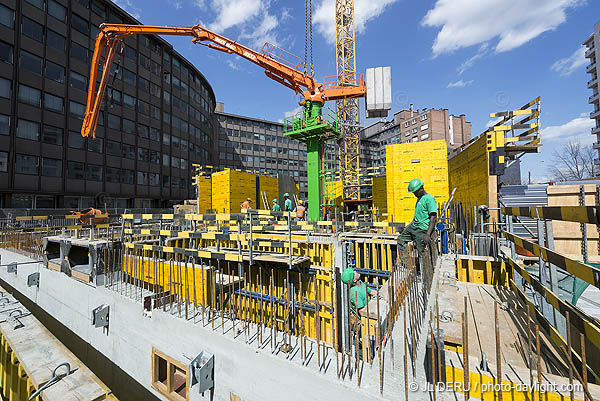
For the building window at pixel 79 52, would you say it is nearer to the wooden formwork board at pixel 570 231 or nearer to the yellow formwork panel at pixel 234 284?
the yellow formwork panel at pixel 234 284

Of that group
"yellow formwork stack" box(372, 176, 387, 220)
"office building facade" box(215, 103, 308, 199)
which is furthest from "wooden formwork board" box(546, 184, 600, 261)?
"office building facade" box(215, 103, 308, 199)

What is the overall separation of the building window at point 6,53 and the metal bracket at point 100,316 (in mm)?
34228

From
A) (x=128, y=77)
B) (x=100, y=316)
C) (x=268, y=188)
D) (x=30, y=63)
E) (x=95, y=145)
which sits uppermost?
(x=128, y=77)

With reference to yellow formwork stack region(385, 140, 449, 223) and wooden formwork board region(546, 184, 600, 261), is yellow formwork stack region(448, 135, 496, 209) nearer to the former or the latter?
yellow formwork stack region(385, 140, 449, 223)

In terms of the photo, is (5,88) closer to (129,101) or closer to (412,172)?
(129,101)

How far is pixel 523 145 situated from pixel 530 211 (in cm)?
748

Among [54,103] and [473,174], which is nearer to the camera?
[473,174]

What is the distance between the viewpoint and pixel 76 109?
2989cm

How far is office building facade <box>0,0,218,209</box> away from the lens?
25219 millimetres

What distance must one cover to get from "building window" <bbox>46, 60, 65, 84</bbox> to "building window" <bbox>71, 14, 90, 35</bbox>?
5989 millimetres

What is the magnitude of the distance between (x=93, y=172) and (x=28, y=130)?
271 inches

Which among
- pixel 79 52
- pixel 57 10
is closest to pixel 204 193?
pixel 79 52

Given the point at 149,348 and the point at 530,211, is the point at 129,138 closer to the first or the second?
the point at 149,348

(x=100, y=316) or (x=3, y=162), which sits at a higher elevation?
(x=3, y=162)
